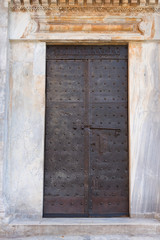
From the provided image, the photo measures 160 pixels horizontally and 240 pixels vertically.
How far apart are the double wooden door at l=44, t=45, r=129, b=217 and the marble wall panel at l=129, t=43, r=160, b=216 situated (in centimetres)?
16

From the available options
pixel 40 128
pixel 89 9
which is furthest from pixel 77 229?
pixel 89 9

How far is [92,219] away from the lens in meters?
4.76

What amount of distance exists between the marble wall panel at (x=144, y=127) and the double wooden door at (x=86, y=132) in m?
0.16

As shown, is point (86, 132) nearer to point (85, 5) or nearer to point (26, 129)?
point (26, 129)

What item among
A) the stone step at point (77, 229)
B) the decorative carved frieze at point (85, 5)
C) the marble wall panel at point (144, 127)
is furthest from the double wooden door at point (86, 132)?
the decorative carved frieze at point (85, 5)

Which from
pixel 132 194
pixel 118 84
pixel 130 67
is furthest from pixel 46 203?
pixel 130 67

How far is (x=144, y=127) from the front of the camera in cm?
494

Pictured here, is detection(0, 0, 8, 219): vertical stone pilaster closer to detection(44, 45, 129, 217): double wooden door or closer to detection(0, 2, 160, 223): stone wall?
detection(0, 2, 160, 223): stone wall

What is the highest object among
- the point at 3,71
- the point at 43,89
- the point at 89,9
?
the point at 89,9

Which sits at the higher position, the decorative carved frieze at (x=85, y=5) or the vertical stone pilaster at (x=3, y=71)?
the decorative carved frieze at (x=85, y=5)

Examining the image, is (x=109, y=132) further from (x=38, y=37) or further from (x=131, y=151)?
(x=38, y=37)

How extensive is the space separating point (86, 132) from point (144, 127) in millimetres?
931

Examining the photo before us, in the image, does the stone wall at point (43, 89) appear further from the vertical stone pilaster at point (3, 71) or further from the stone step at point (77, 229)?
the stone step at point (77, 229)

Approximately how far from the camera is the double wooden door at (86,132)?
16.2 feet
